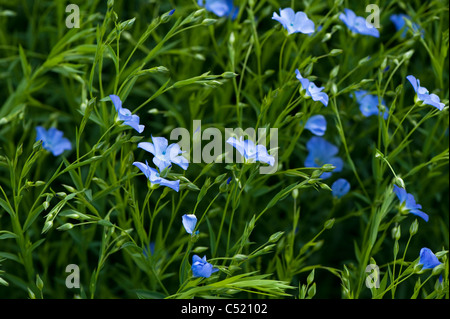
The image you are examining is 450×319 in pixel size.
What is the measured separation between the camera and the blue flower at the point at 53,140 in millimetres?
1359

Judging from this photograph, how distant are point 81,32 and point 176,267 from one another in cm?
57

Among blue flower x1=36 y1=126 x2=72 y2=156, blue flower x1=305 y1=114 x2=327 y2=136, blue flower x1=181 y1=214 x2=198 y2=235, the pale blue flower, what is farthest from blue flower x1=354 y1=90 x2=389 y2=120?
blue flower x1=36 y1=126 x2=72 y2=156

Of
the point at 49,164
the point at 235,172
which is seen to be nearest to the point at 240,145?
the point at 235,172

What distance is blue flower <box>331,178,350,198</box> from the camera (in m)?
1.30

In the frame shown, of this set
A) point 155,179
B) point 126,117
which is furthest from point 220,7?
point 155,179

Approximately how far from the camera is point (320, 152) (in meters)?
1.42

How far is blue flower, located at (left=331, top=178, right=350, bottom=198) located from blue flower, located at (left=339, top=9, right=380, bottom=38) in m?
0.33

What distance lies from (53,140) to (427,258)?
849mm

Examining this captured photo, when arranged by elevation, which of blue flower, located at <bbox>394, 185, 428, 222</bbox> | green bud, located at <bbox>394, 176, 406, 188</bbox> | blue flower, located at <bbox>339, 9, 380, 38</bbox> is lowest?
blue flower, located at <bbox>394, 185, 428, 222</bbox>

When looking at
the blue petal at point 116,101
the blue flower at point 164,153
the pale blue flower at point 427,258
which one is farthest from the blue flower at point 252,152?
the pale blue flower at point 427,258

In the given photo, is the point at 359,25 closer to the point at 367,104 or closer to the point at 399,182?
the point at 367,104

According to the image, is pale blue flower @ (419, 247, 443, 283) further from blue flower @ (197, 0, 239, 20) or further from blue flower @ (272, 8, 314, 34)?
blue flower @ (197, 0, 239, 20)

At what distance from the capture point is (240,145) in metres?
1.00
